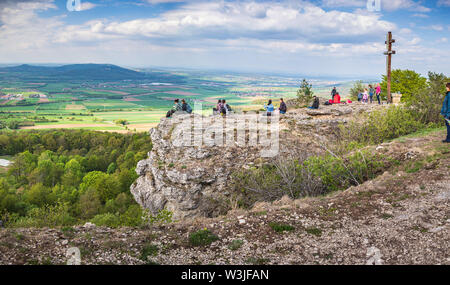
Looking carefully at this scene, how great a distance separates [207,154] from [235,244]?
35.8ft

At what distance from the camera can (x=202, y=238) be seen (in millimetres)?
8914

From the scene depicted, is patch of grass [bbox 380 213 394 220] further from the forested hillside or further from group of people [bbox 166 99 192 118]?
group of people [bbox 166 99 192 118]

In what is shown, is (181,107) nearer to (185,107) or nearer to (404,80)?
(185,107)

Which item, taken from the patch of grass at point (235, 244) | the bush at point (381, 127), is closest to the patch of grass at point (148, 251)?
the patch of grass at point (235, 244)

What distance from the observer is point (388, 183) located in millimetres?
11797

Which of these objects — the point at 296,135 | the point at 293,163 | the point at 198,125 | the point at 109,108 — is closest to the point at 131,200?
the point at 198,125

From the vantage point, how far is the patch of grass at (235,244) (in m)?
8.43

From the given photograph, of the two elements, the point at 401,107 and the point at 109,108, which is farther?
the point at 109,108

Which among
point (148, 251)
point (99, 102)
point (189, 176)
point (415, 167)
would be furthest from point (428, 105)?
point (99, 102)

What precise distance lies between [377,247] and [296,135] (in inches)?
544

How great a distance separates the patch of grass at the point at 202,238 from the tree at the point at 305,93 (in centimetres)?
3210

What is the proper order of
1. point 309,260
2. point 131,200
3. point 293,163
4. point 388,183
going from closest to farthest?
point 309,260, point 388,183, point 293,163, point 131,200

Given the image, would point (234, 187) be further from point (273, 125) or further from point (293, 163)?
point (273, 125)

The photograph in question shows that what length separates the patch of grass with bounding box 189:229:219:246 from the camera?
873cm
